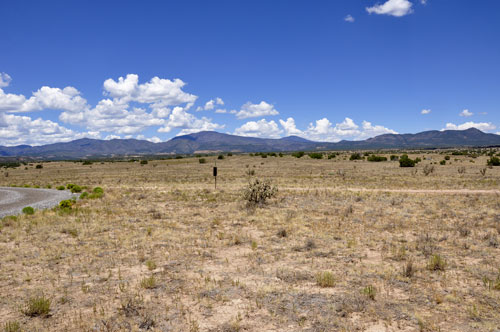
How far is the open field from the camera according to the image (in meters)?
6.48

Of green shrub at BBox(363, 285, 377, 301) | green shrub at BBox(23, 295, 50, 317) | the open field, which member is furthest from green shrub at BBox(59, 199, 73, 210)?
green shrub at BBox(363, 285, 377, 301)

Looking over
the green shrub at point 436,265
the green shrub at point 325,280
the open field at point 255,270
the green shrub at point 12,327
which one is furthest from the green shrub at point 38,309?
the green shrub at point 436,265

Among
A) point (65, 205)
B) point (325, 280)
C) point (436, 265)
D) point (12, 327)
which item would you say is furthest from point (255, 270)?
point (65, 205)

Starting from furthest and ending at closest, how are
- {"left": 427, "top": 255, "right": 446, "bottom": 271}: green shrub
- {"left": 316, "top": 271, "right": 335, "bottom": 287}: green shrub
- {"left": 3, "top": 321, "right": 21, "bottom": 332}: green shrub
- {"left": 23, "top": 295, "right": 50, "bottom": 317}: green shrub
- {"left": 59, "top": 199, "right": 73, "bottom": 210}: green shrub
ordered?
{"left": 59, "top": 199, "right": 73, "bottom": 210}: green shrub
{"left": 427, "top": 255, "right": 446, "bottom": 271}: green shrub
{"left": 316, "top": 271, "right": 335, "bottom": 287}: green shrub
{"left": 23, "top": 295, "right": 50, "bottom": 317}: green shrub
{"left": 3, "top": 321, "right": 21, "bottom": 332}: green shrub

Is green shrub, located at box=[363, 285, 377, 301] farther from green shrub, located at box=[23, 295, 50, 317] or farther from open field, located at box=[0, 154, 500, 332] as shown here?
green shrub, located at box=[23, 295, 50, 317]

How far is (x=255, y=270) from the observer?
9195 mm

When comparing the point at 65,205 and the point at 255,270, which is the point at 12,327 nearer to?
the point at 255,270

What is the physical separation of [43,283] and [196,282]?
409 centimetres

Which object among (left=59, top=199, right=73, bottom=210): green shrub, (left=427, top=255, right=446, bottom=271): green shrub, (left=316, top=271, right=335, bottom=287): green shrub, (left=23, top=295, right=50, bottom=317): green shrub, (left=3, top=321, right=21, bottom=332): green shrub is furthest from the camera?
(left=59, top=199, right=73, bottom=210): green shrub

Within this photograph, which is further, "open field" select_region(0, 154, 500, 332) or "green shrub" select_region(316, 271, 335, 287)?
"green shrub" select_region(316, 271, 335, 287)

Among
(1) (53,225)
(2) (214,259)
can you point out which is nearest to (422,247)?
(2) (214,259)

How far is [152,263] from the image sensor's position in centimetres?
962

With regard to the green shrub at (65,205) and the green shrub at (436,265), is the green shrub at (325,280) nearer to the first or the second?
the green shrub at (436,265)

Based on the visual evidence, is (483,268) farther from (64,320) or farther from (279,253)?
(64,320)
